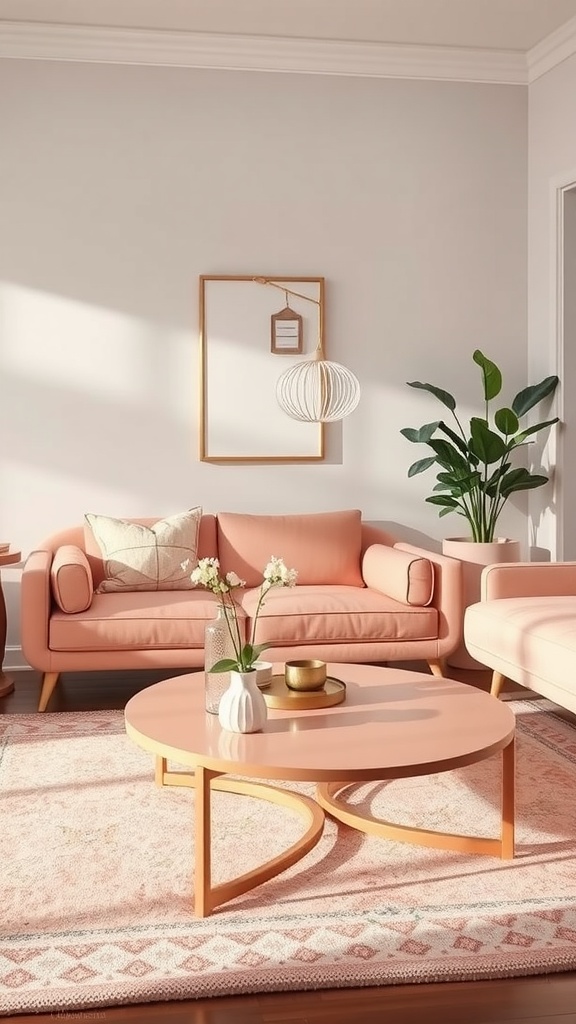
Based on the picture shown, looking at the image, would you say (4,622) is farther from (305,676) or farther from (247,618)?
(305,676)

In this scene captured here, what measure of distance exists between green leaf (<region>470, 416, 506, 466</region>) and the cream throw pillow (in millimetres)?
1470

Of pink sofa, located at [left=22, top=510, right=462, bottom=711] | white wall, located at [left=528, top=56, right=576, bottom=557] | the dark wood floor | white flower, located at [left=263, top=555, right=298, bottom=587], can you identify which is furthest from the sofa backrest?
the dark wood floor

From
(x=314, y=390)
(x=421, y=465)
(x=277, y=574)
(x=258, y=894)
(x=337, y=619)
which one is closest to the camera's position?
(x=258, y=894)

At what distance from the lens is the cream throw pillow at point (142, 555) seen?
15.5ft

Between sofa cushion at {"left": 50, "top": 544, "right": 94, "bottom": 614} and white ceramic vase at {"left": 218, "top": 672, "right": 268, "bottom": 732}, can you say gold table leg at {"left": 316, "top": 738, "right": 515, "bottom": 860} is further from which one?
sofa cushion at {"left": 50, "top": 544, "right": 94, "bottom": 614}

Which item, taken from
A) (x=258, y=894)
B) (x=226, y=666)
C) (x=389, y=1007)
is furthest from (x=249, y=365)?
(x=389, y=1007)

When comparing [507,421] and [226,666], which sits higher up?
[507,421]

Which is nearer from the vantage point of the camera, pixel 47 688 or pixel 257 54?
pixel 47 688

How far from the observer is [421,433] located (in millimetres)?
5109

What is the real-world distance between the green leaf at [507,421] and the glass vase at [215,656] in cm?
260

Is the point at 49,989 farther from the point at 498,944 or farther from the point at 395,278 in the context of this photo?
the point at 395,278

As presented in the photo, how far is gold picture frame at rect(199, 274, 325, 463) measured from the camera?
5285mm

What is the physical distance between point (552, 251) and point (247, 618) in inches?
98.4

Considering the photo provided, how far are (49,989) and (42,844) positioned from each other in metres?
0.83
